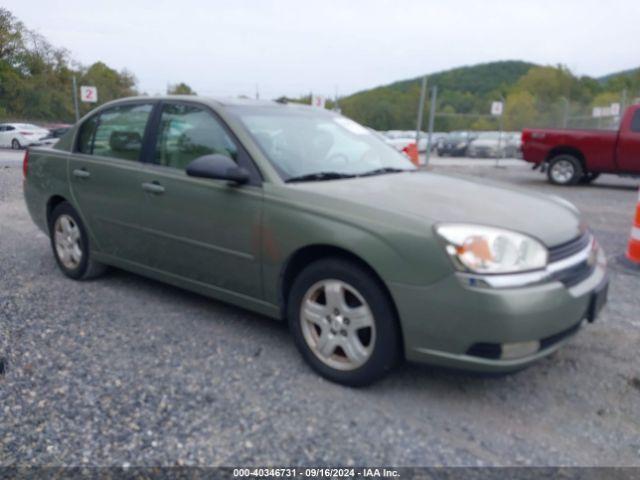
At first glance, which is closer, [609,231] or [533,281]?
[533,281]

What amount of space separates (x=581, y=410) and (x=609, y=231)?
17.3 feet

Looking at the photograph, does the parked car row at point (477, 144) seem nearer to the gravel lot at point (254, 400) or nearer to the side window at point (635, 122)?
the side window at point (635, 122)

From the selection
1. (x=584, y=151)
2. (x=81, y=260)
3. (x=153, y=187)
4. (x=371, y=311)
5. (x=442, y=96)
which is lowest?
(x=81, y=260)

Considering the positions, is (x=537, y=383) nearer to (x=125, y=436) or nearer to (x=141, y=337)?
(x=125, y=436)

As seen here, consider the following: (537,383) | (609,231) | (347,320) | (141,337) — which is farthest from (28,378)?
(609,231)

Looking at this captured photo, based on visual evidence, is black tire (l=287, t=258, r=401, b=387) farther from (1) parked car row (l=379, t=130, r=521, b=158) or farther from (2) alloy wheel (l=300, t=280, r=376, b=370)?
(1) parked car row (l=379, t=130, r=521, b=158)

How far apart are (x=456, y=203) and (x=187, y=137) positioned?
1890 mm

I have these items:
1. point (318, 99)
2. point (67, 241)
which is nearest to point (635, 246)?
point (67, 241)

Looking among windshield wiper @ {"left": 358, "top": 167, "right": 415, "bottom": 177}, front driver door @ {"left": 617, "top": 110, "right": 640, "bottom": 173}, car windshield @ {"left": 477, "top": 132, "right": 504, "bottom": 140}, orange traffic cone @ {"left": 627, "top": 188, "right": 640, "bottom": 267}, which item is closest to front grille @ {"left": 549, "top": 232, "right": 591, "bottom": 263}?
windshield wiper @ {"left": 358, "top": 167, "right": 415, "bottom": 177}

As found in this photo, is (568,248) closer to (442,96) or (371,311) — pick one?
(371,311)

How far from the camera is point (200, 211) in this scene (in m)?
3.60

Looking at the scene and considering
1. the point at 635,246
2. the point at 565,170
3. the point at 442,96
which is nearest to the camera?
the point at 635,246

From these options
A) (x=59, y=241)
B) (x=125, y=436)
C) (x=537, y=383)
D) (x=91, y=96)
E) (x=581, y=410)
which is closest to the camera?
(x=125, y=436)

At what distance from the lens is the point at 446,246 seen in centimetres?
265
